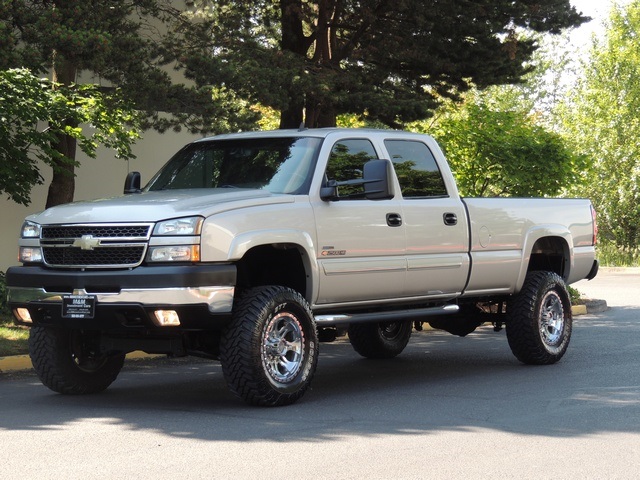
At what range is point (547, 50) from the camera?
73.8 meters

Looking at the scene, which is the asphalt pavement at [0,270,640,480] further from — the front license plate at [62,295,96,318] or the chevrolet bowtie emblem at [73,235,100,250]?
the chevrolet bowtie emblem at [73,235,100,250]

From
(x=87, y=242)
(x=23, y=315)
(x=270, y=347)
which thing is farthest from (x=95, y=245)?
(x=270, y=347)

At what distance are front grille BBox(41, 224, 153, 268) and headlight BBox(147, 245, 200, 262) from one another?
9 centimetres

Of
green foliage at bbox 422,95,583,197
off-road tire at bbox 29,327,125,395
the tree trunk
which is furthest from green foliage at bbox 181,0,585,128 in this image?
off-road tire at bbox 29,327,125,395

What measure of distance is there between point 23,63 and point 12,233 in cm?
609

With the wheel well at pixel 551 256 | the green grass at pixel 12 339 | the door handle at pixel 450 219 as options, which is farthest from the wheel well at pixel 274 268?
the green grass at pixel 12 339

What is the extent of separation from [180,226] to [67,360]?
1890 mm

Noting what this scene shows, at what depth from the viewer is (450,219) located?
10.8 meters

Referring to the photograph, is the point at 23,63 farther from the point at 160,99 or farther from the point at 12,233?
the point at 12,233

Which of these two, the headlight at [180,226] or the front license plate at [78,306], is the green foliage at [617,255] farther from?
the front license plate at [78,306]

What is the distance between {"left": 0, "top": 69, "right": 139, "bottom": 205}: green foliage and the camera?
14.2m

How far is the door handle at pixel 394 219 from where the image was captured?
10.1 meters

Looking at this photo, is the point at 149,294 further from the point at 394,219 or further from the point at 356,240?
the point at 394,219

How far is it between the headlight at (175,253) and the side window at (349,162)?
68.3 inches
